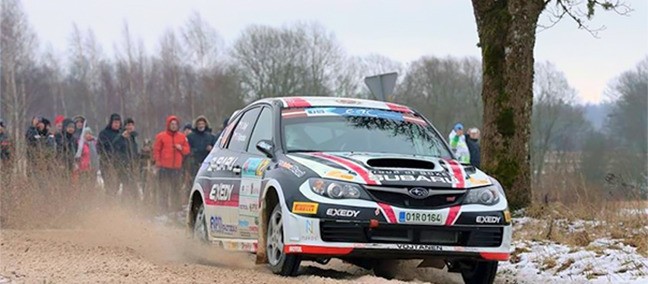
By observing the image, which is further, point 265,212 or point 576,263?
point 576,263

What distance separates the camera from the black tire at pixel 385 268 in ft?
32.1

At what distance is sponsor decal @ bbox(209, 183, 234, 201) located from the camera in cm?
1002

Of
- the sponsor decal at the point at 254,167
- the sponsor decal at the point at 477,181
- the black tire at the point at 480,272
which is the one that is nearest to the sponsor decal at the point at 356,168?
the sponsor decal at the point at 254,167

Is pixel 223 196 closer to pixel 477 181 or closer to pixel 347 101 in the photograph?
pixel 347 101

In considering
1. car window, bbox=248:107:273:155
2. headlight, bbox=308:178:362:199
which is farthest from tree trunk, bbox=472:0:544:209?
headlight, bbox=308:178:362:199

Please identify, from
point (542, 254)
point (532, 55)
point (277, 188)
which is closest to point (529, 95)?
Result: point (532, 55)

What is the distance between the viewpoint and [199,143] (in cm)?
2067

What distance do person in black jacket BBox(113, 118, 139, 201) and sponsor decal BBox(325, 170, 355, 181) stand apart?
9720mm

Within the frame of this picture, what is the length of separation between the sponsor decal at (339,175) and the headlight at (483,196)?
3.01ft

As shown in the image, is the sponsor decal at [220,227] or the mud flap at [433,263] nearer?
the mud flap at [433,263]

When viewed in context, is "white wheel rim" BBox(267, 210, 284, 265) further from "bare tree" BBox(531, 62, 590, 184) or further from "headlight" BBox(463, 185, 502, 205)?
"bare tree" BBox(531, 62, 590, 184)

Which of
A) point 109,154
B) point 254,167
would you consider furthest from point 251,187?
point 109,154

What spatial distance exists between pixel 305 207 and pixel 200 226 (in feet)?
10.2

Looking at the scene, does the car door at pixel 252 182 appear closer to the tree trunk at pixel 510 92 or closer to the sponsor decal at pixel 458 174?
the sponsor decal at pixel 458 174
